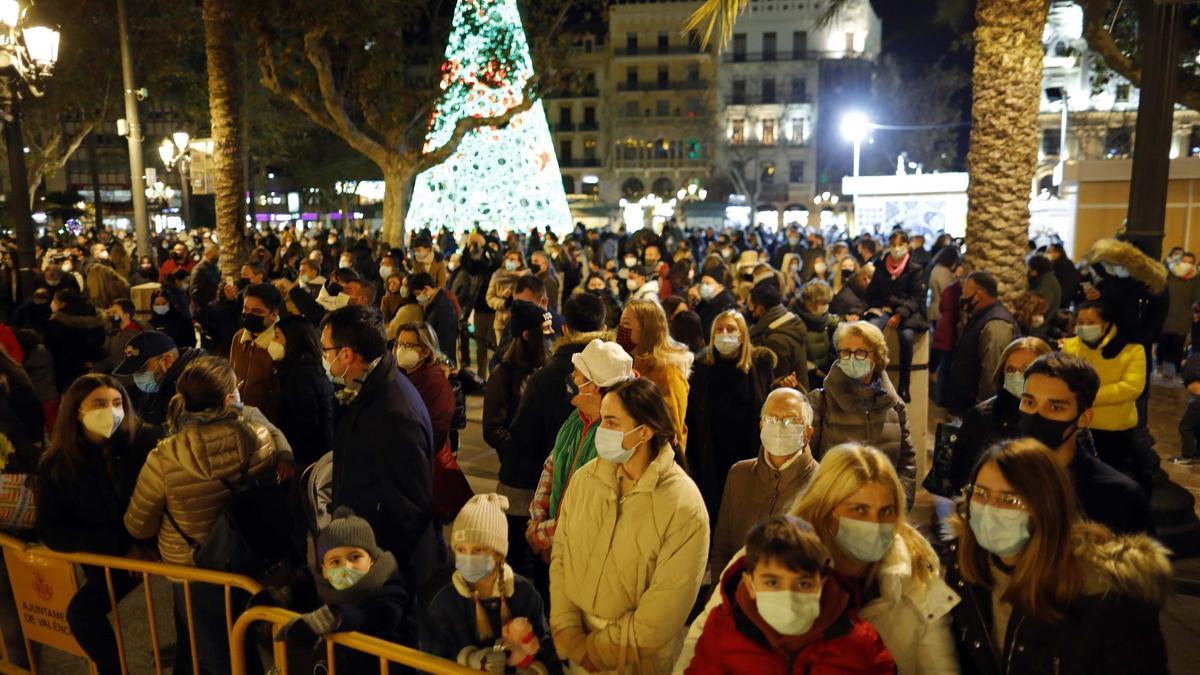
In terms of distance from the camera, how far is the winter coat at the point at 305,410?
5.43 meters

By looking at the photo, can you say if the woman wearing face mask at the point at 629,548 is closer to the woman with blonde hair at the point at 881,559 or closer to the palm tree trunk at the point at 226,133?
the woman with blonde hair at the point at 881,559

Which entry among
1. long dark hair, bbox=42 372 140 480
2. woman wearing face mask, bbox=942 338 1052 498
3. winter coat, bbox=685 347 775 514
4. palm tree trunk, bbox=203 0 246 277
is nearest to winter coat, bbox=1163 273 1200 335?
woman wearing face mask, bbox=942 338 1052 498

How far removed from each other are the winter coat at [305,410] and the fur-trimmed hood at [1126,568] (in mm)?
4247

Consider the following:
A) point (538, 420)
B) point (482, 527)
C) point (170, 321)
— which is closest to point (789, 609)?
point (482, 527)

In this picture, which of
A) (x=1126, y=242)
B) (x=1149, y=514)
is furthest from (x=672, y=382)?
(x=1126, y=242)

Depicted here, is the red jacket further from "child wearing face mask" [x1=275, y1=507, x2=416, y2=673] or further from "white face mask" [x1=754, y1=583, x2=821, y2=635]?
"child wearing face mask" [x1=275, y1=507, x2=416, y2=673]

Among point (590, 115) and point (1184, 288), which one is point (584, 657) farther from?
point (590, 115)

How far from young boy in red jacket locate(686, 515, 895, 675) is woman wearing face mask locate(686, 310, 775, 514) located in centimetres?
287

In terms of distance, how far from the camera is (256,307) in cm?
598

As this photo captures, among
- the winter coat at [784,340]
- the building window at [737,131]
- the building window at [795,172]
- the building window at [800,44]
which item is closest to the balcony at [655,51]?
the building window at [737,131]

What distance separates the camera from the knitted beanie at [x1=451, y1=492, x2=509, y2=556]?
130 inches

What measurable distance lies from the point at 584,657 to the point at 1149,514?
2204 millimetres

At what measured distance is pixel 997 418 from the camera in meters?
4.41

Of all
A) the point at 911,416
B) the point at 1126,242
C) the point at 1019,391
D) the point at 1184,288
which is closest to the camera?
the point at 1019,391
